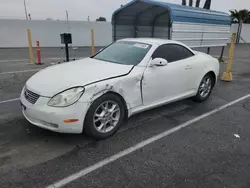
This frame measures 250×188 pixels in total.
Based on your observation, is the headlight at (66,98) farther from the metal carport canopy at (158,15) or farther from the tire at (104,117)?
the metal carport canopy at (158,15)

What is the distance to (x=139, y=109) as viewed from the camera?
3.71m

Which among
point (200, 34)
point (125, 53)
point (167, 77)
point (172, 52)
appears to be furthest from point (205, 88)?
point (200, 34)

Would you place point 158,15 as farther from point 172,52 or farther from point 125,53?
point 125,53

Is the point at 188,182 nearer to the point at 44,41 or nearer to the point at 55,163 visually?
the point at 55,163

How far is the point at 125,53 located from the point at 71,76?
4.27 feet

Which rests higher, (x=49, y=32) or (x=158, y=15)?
(x=158, y=15)

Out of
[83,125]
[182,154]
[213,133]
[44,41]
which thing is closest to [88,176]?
[83,125]

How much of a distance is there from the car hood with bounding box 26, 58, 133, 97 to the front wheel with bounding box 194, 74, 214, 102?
2.17m

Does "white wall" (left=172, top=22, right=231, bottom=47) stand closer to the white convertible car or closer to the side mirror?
the white convertible car

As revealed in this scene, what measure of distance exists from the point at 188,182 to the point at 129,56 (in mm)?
2391

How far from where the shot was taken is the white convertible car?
294cm

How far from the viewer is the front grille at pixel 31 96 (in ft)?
10.0

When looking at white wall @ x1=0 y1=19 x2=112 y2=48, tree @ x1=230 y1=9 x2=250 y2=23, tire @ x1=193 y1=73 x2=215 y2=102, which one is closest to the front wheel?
tire @ x1=193 y1=73 x2=215 y2=102

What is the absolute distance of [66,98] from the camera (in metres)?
2.92
